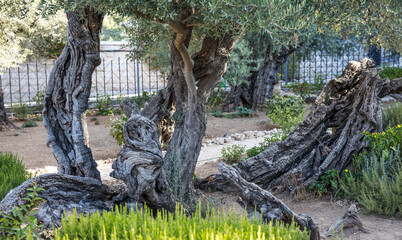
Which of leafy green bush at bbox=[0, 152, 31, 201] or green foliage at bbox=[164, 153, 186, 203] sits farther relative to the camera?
green foliage at bbox=[164, 153, 186, 203]

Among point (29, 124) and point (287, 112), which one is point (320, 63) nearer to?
point (287, 112)

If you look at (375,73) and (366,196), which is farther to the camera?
(375,73)

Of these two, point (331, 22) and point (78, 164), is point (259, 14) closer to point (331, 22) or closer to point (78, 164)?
point (331, 22)

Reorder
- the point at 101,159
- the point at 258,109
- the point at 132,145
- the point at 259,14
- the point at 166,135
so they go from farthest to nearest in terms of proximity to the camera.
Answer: the point at 258,109 < the point at 101,159 < the point at 166,135 < the point at 132,145 < the point at 259,14

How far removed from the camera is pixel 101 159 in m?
8.77

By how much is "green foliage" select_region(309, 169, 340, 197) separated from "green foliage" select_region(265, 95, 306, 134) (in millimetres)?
3291

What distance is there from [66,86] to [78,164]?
91 centimetres

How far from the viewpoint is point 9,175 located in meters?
5.13

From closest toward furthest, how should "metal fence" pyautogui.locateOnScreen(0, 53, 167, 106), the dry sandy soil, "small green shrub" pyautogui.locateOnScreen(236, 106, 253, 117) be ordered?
the dry sandy soil < "small green shrub" pyautogui.locateOnScreen(236, 106, 253, 117) < "metal fence" pyautogui.locateOnScreen(0, 53, 167, 106)

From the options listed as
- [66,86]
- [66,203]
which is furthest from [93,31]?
[66,203]

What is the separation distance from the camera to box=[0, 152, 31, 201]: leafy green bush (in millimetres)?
4752

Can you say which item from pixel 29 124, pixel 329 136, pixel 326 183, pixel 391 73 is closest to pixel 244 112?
pixel 391 73

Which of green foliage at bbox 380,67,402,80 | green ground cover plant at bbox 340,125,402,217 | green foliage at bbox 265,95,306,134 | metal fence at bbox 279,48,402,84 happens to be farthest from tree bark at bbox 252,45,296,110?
green ground cover plant at bbox 340,125,402,217

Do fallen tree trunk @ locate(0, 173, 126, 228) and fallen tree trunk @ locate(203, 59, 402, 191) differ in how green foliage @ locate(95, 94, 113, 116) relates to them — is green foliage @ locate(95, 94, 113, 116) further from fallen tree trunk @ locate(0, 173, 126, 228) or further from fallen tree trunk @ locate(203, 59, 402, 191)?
fallen tree trunk @ locate(0, 173, 126, 228)
